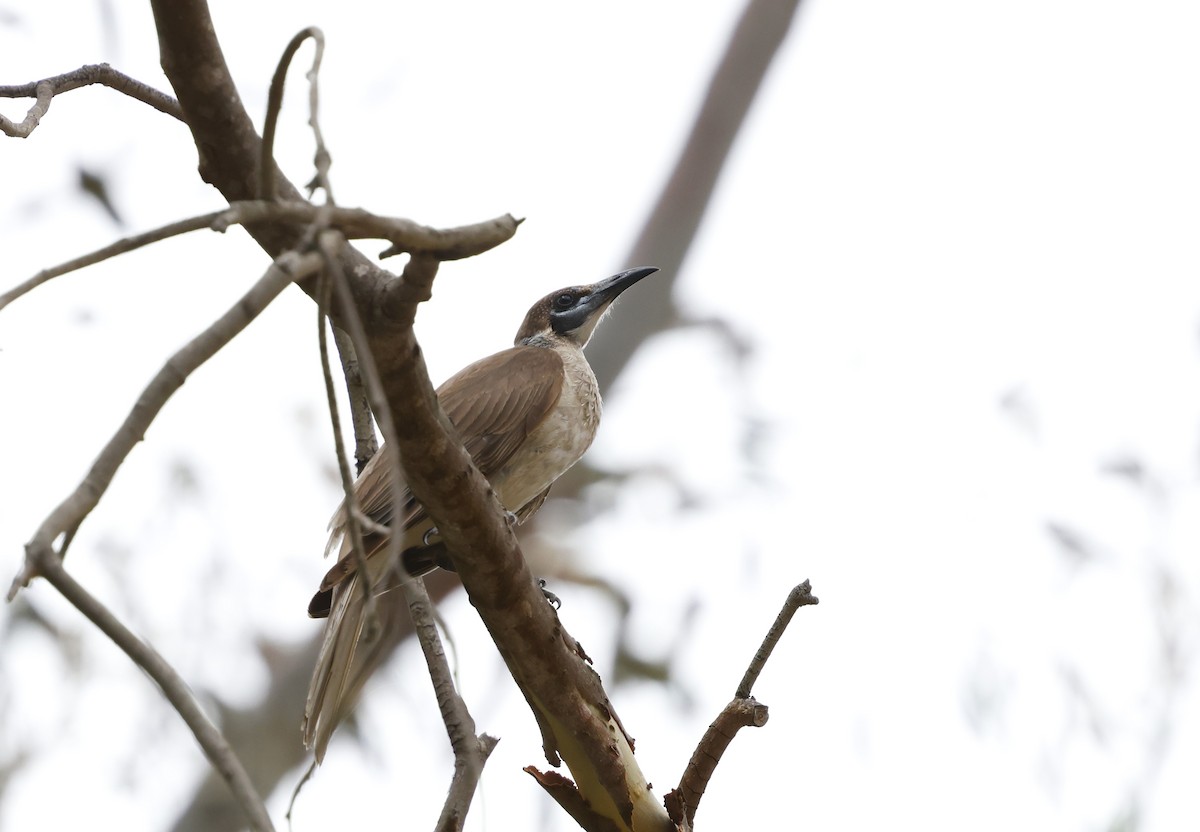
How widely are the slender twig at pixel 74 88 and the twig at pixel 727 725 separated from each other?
1.64 meters

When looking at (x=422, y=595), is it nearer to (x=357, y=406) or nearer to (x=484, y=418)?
(x=357, y=406)

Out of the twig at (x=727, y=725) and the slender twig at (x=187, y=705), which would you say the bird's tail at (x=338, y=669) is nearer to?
the twig at (x=727, y=725)

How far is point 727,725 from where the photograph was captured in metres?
2.95

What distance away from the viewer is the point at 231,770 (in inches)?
57.9

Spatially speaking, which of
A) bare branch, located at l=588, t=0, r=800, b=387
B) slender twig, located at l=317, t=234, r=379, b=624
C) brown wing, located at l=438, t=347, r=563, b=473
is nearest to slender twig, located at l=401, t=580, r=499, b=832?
slender twig, located at l=317, t=234, r=379, b=624

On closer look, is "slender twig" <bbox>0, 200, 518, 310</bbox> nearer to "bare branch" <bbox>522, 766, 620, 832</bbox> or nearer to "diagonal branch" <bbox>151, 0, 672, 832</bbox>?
"diagonal branch" <bbox>151, 0, 672, 832</bbox>

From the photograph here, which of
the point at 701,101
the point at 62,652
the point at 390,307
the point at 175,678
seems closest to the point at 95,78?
the point at 390,307

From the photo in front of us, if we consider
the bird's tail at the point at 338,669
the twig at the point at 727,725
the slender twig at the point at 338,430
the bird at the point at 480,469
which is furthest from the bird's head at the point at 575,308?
the slender twig at the point at 338,430

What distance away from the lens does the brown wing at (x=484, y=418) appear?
379 cm

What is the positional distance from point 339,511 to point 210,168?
2.00 meters

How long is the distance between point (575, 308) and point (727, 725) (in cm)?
323

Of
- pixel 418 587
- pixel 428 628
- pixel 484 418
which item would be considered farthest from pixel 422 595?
pixel 484 418

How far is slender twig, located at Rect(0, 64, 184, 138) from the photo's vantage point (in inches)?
105

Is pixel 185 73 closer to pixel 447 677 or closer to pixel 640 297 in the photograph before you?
pixel 447 677
